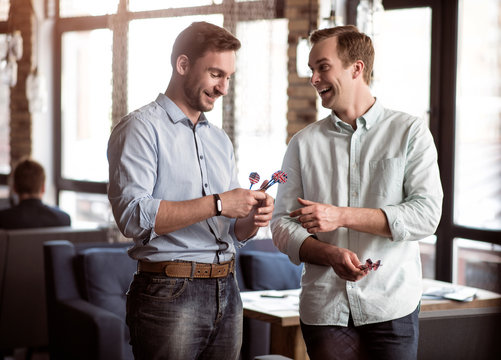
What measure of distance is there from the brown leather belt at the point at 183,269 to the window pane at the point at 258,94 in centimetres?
286

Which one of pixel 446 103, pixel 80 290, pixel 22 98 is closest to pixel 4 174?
pixel 22 98

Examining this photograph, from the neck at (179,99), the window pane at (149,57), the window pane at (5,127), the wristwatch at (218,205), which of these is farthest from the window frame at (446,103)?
the window pane at (5,127)

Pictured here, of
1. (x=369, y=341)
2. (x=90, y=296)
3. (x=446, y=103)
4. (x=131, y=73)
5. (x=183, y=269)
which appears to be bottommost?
(x=90, y=296)

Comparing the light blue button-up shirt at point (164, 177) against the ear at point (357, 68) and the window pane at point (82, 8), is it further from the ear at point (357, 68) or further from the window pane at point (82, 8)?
the window pane at point (82, 8)

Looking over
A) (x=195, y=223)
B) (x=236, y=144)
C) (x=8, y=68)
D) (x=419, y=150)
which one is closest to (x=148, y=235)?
(x=195, y=223)

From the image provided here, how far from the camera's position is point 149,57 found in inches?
217

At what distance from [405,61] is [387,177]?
308 centimetres

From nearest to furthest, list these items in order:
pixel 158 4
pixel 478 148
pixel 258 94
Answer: pixel 478 148 → pixel 258 94 → pixel 158 4

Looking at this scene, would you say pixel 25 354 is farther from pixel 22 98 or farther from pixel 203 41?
pixel 203 41

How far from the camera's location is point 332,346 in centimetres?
200

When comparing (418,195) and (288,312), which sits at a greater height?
(418,195)

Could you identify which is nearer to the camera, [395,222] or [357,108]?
[395,222]

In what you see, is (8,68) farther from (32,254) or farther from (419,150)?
(419,150)

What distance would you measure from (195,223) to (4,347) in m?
3.13
